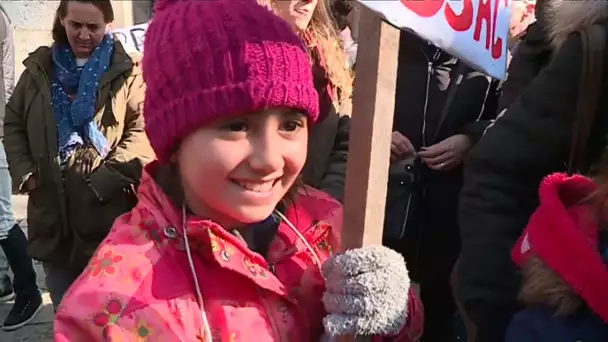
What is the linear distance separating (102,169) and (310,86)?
162 cm

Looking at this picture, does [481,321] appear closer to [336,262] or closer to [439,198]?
[336,262]

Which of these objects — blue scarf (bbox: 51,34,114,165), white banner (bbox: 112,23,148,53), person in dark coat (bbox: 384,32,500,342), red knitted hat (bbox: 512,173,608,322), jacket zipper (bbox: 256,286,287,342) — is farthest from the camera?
white banner (bbox: 112,23,148,53)

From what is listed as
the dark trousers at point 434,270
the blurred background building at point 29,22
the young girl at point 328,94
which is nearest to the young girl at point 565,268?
the young girl at point 328,94

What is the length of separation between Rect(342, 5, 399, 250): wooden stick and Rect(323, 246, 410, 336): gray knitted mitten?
0.04 meters

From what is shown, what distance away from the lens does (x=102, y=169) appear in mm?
3016

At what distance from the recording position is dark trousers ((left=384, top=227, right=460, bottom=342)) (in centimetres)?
263

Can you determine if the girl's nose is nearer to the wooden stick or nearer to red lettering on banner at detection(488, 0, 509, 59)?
the wooden stick

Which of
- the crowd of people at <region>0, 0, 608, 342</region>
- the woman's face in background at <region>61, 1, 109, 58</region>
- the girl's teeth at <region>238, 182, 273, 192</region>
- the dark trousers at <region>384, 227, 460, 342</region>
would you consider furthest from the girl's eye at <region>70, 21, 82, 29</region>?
the girl's teeth at <region>238, 182, 273, 192</region>

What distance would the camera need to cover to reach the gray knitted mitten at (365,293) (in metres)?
1.42

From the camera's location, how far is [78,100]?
3084 mm

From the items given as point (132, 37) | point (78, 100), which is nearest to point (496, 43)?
point (78, 100)

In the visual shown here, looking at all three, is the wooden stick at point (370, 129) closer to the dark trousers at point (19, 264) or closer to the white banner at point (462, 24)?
the white banner at point (462, 24)

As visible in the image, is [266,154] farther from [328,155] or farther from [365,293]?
[328,155]

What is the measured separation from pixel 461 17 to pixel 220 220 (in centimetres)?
60
